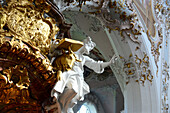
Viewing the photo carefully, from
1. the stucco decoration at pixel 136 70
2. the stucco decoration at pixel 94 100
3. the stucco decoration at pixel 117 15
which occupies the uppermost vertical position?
the stucco decoration at pixel 117 15

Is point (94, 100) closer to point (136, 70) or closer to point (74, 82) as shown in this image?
point (136, 70)

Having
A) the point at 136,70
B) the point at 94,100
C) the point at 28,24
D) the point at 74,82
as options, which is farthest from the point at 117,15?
the point at 94,100

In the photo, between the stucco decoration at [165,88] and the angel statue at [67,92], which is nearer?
the angel statue at [67,92]

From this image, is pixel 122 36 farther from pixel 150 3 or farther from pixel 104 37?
pixel 150 3

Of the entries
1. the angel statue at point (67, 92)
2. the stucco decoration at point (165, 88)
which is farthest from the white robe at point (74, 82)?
the stucco decoration at point (165, 88)

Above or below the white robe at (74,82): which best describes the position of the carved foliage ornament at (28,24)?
above

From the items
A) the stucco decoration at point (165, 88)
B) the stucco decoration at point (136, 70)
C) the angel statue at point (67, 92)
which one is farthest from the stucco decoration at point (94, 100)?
the angel statue at point (67, 92)

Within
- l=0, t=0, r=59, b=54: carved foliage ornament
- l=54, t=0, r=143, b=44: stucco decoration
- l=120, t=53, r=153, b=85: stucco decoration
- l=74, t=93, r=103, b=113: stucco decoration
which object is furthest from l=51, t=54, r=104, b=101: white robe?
l=74, t=93, r=103, b=113: stucco decoration

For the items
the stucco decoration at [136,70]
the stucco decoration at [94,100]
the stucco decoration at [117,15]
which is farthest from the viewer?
the stucco decoration at [94,100]

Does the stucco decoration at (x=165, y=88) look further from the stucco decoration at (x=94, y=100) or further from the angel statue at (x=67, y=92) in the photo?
the angel statue at (x=67, y=92)

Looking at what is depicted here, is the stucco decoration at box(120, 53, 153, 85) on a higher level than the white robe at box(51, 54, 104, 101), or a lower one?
higher

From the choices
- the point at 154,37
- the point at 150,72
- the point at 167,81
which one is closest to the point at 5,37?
the point at 150,72

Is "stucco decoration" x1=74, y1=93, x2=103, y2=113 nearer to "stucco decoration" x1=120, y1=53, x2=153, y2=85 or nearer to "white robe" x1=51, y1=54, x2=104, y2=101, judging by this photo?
"stucco decoration" x1=120, y1=53, x2=153, y2=85

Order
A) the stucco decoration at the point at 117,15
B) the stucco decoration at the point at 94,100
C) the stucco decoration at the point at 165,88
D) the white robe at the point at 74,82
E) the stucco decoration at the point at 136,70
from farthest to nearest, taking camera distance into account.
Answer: the stucco decoration at the point at 94,100, the stucco decoration at the point at 165,88, the stucco decoration at the point at 136,70, the stucco decoration at the point at 117,15, the white robe at the point at 74,82
